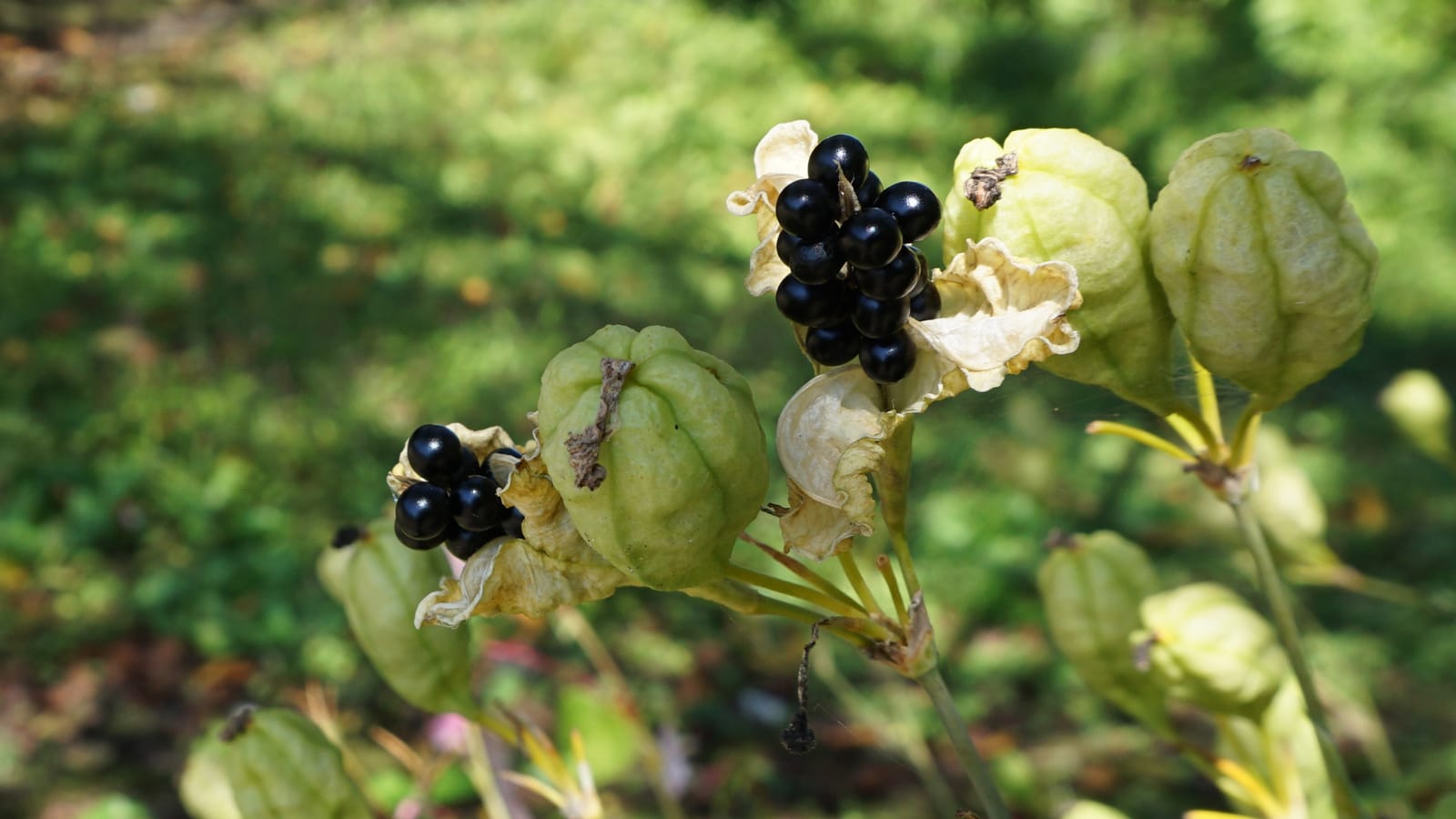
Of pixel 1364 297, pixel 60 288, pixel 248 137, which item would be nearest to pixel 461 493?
pixel 1364 297

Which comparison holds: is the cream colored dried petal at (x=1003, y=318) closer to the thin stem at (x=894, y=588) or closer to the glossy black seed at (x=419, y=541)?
the thin stem at (x=894, y=588)

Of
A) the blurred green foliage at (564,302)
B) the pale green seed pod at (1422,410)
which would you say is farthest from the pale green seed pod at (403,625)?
the pale green seed pod at (1422,410)

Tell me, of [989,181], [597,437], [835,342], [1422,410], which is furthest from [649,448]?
[1422,410]

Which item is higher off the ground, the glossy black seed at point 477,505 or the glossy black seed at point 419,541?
the glossy black seed at point 477,505

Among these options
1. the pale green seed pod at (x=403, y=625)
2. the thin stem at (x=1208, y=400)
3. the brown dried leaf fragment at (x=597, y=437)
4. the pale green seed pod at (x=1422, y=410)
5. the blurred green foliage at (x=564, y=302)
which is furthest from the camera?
the blurred green foliage at (x=564, y=302)

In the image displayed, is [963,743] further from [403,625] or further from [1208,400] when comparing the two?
[403,625]

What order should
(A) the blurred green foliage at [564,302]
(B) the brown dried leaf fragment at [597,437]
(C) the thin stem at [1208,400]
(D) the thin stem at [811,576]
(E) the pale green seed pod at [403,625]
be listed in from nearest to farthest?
(B) the brown dried leaf fragment at [597,437] → (D) the thin stem at [811,576] → (C) the thin stem at [1208,400] → (E) the pale green seed pod at [403,625] → (A) the blurred green foliage at [564,302]

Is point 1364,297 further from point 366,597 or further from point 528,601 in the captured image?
Result: point 366,597
